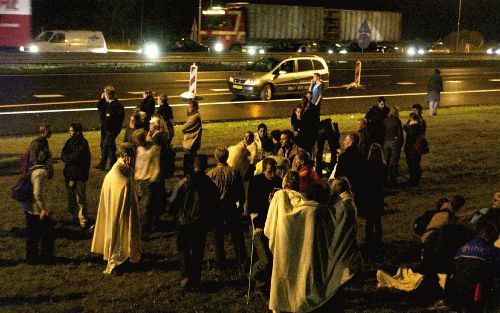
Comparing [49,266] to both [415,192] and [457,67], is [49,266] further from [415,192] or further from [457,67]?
[457,67]

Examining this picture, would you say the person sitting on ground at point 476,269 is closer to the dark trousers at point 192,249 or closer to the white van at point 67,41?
the dark trousers at point 192,249

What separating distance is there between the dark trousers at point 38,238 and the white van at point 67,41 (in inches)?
1351

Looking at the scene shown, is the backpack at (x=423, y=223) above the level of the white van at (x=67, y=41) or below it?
below

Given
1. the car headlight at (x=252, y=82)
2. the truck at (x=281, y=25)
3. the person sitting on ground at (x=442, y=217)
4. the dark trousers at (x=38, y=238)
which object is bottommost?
the dark trousers at (x=38, y=238)

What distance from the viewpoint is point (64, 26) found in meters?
69.8

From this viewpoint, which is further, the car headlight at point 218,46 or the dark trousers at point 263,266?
the car headlight at point 218,46

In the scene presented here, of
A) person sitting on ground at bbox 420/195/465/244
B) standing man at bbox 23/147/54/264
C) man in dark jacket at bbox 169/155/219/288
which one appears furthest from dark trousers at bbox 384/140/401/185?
standing man at bbox 23/147/54/264

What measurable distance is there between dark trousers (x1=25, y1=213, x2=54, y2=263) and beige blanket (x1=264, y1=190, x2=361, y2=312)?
3481mm

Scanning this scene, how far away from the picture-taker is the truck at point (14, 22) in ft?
22.0

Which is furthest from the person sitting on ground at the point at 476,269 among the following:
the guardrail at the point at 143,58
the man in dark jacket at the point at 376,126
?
the guardrail at the point at 143,58

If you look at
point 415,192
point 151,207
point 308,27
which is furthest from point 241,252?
point 308,27

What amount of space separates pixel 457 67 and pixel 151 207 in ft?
142

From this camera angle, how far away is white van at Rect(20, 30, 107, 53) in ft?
140

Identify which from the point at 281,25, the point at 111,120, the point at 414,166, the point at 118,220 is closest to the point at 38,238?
the point at 118,220
